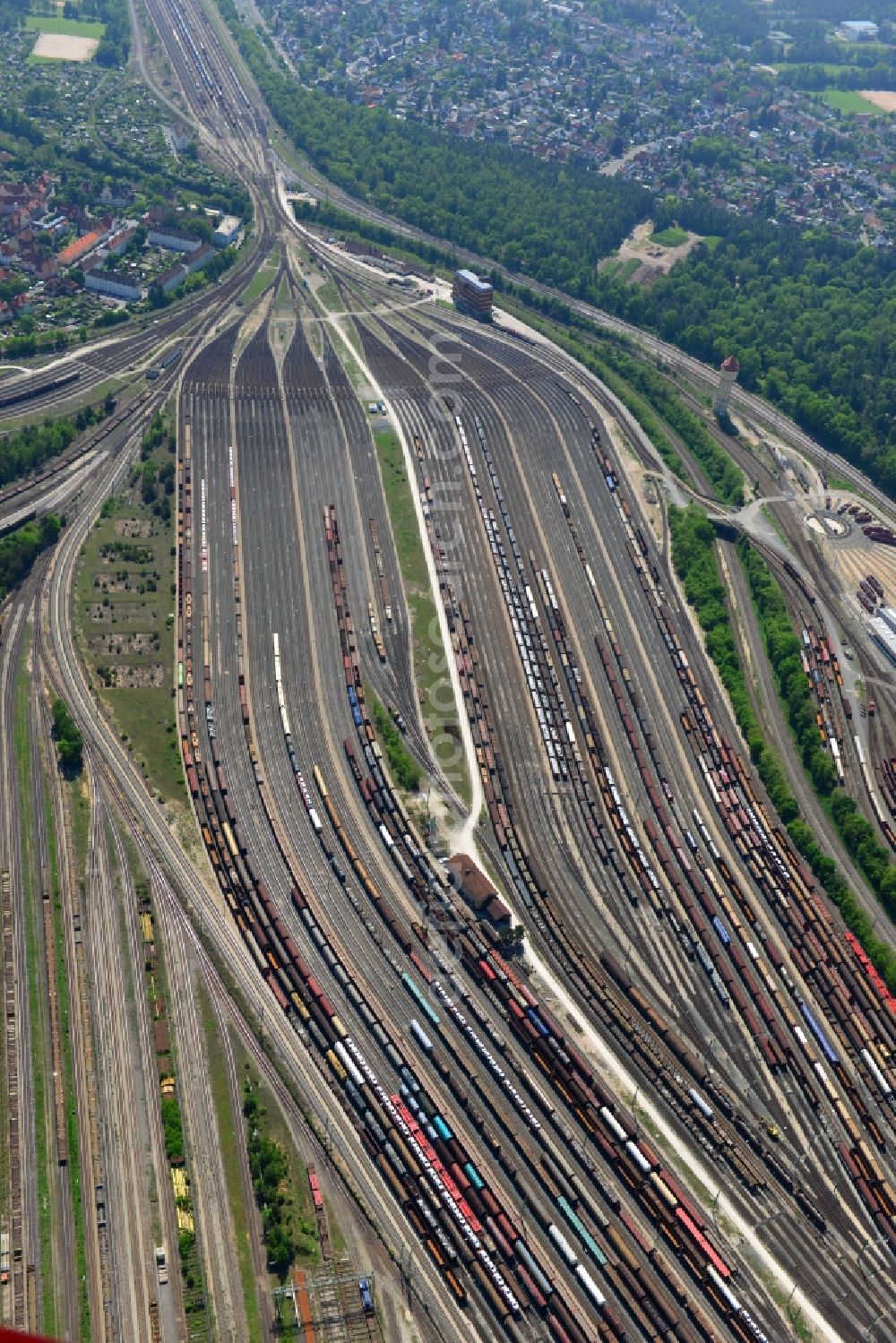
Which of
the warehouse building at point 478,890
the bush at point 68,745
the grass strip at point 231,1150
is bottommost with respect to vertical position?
the grass strip at point 231,1150

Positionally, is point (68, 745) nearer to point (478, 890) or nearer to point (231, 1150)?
point (478, 890)

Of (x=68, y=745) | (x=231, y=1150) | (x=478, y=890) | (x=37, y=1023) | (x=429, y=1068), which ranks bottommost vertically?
(x=231, y=1150)

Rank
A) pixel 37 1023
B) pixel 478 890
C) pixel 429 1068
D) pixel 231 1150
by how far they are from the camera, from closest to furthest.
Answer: pixel 231 1150, pixel 37 1023, pixel 429 1068, pixel 478 890

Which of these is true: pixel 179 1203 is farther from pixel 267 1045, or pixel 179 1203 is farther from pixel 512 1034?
pixel 512 1034

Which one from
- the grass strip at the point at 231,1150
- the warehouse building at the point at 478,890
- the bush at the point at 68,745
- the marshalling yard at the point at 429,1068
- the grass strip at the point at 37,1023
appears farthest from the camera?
the bush at the point at 68,745

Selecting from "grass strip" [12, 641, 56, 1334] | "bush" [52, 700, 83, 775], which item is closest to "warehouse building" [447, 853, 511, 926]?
"grass strip" [12, 641, 56, 1334]

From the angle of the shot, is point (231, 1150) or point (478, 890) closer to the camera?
point (231, 1150)

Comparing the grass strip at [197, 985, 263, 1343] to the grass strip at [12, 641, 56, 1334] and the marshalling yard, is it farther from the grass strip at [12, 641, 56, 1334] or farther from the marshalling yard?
the grass strip at [12, 641, 56, 1334]

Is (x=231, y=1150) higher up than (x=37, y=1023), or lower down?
lower down

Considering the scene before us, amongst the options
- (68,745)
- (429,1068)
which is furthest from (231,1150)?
(68,745)

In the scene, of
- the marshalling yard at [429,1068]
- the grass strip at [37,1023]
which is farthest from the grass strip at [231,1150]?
the grass strip at [37,1023]

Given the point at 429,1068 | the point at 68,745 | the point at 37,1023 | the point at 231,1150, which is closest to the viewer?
the point at 231,1150

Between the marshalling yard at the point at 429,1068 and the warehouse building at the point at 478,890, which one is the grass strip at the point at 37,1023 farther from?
the warehouse building at the point at 478,890
